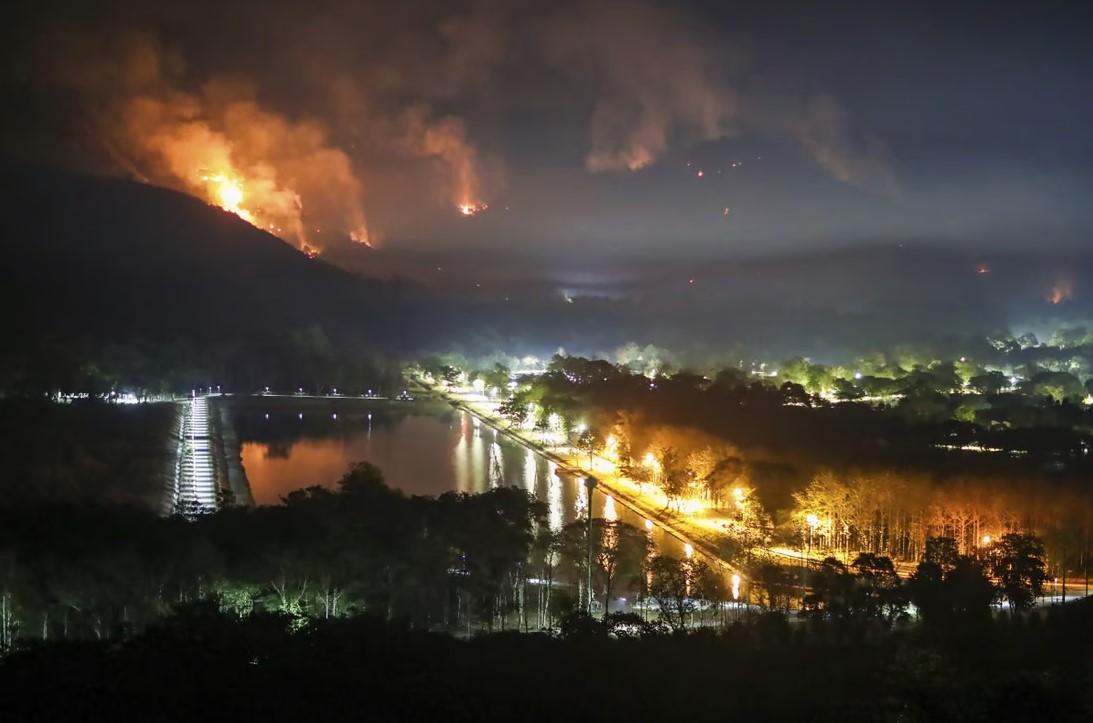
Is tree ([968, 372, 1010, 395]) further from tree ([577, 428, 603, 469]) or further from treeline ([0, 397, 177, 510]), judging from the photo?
treeline ([0, 397, 177, 510])

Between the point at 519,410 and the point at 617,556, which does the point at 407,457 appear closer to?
the point at 519,410

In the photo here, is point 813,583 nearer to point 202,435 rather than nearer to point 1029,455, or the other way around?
point 1029,455

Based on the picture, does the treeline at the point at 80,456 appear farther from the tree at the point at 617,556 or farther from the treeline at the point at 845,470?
the treeline at the point at 845,470

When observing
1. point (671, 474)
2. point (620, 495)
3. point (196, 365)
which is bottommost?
point (620, 495)

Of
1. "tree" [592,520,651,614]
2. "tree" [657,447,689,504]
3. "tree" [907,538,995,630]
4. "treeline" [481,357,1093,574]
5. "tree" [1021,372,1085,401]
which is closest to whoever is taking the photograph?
"tree" [907,538,995,630]

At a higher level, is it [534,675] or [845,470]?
[845,470]

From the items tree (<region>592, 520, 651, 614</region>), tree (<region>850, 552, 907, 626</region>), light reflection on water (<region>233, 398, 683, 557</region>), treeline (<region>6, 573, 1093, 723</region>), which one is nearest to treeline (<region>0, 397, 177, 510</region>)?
light reflection on water (<region>233, 398, 683, 557</region>)

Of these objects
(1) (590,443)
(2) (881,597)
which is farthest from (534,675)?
(1) (590,443)
